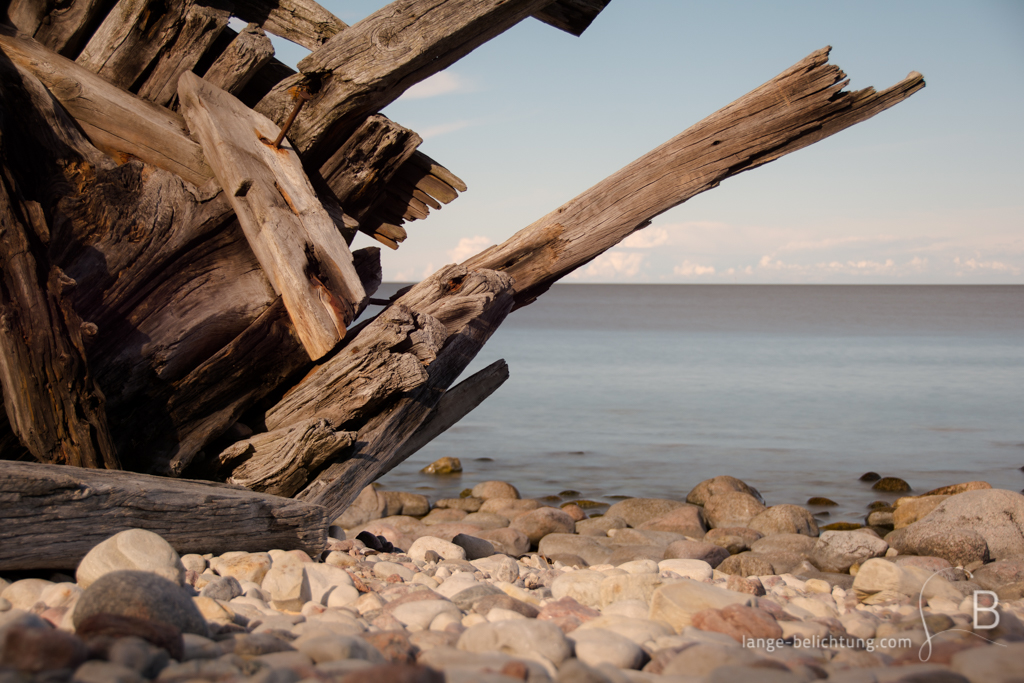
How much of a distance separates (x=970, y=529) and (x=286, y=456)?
5806mm

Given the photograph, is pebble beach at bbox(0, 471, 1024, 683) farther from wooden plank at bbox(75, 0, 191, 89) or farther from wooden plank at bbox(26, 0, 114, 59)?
wooden plank at bbox(26, 0, 114, 59)

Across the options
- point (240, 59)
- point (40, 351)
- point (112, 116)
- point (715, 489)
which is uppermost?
point (240, 59)

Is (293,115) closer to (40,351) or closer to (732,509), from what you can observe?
(40,351)

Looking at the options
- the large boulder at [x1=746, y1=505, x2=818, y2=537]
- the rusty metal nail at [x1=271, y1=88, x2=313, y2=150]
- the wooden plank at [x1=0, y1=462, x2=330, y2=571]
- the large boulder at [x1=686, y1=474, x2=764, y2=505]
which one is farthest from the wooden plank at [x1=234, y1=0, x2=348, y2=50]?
the large boulder at [x1=686, y1=474, x2=764, y2=505]

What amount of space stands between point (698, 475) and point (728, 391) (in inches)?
364

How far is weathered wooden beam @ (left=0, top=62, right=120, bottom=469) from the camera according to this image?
101 inches

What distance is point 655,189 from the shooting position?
383cm

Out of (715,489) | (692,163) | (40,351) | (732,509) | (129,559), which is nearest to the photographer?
(129,559)

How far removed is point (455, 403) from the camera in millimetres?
4270

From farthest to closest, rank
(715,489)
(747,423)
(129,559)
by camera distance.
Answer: (747,423)
(715,489)
(129,559)

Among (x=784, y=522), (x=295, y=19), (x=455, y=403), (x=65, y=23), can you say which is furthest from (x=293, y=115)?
(x=784, y=522)

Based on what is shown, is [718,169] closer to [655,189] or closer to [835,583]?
[655,189]

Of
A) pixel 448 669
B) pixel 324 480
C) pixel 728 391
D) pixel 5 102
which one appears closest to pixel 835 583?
pixel 324 480

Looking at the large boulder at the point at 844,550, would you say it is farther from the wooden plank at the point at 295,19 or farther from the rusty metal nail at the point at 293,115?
the wooden plank at the point at 295,19
